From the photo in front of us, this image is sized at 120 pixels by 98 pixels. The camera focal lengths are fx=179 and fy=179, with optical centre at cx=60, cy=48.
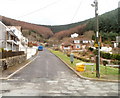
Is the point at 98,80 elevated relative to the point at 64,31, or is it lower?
lower

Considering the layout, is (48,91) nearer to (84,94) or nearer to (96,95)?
(84,94)

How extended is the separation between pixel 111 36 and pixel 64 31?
82.6 metres

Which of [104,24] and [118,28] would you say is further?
[104,24]

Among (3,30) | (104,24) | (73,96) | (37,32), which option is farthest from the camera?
(37,32)

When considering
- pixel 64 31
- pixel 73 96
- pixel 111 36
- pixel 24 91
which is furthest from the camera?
pixel 64 31

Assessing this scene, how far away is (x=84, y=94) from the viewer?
8.47 metres

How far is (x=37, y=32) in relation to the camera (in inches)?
7224

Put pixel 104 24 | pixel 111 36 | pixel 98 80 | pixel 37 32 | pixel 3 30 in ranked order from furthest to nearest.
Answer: pixel 37 32
pixel 104 24
pixel 111 36
pixel 3 30
pixel 98 80

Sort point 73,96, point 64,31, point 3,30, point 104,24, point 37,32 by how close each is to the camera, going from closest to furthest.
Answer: point 73,96 → point 3,30 → point 104,24 → point 64,31 → point 37,32

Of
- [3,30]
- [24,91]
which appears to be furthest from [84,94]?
[3,30]

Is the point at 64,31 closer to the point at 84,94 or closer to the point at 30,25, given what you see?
the point at 30,25

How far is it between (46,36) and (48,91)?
17427cm

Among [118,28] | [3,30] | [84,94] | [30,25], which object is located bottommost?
[84,94]

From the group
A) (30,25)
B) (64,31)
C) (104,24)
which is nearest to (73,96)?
(104,24)
